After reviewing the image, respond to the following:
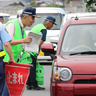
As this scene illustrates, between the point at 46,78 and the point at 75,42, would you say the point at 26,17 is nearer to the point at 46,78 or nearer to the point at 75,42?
the point at 75,42

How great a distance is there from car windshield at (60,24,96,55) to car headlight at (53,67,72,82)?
836mm

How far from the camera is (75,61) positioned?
517 centimetres

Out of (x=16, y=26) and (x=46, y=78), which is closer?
(x=16, y=26)

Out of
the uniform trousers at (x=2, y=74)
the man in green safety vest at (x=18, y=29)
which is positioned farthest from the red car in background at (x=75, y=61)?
the uniform trousers at (x=2, y=74)

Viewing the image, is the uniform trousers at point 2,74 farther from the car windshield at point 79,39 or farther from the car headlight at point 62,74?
the car windshield at point 79,39

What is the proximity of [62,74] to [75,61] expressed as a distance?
30 centimetres

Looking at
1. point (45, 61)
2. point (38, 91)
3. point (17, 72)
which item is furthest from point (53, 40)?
point (17, 72)

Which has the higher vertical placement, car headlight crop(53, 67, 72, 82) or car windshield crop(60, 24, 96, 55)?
car windshield crop(60, 24, 96, 55)

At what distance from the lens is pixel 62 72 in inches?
198

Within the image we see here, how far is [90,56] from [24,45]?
2.33 metres

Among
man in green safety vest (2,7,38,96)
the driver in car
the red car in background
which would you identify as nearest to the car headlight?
the red car in background

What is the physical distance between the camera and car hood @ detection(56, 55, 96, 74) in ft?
16.2

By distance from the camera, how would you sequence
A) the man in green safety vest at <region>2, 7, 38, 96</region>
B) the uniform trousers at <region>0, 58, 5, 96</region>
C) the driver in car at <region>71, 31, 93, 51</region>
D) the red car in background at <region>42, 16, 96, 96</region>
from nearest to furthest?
1. the red car in background at <region>42, 16, 96, 96</region>
2. the uniform trousers at <region>0, 58, 5, 96</region>
3. the driver in car at <region>71, 31, 93, 51</region>
4. the man in green safety vest at <region>2, 7, 38, 96</region>

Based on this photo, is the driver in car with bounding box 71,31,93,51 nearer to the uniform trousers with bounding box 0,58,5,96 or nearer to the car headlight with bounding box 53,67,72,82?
the car headlight with bounding box 53,67,72,82
